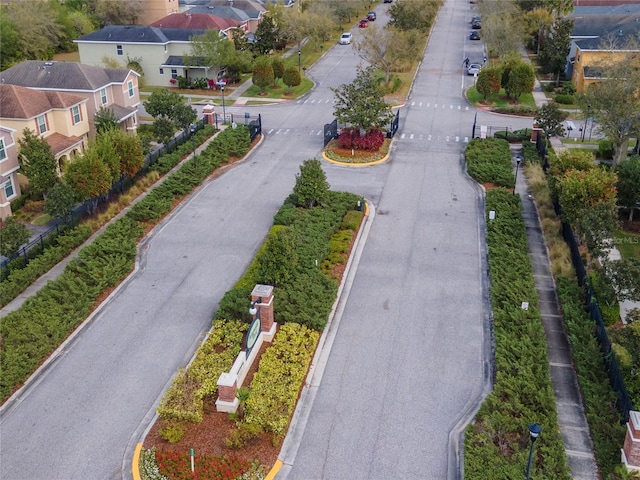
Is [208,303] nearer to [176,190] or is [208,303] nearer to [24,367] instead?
[24,367]

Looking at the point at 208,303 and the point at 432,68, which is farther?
the point at 432,68

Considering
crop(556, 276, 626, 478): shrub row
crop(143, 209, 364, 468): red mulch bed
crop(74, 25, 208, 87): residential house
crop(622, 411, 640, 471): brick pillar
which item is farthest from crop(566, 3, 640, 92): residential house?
crop(143, 209, 364, 468): red mulch bed

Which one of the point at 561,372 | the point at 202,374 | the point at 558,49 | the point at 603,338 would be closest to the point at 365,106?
the point at 603,338

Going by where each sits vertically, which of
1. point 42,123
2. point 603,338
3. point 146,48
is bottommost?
point 603,338

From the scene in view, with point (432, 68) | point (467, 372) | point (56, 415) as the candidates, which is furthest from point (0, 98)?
point (432, 68)

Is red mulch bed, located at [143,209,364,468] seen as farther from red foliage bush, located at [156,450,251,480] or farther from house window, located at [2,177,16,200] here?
house window, located at [2,177,16,200]

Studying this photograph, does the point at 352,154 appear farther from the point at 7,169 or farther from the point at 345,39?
the point at 345,39

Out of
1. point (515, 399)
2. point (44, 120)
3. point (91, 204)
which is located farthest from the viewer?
point (44, 120)
